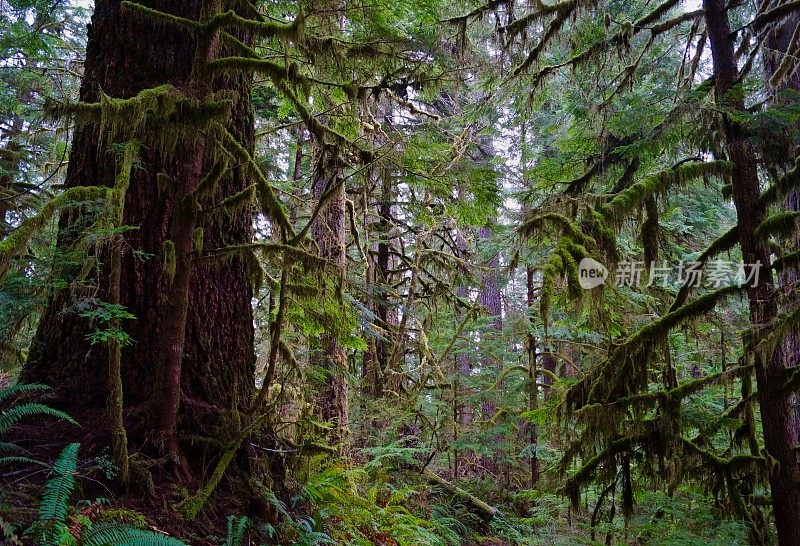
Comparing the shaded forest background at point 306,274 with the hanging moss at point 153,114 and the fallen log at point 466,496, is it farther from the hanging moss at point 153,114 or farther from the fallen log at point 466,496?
the fallen log at point 466,496

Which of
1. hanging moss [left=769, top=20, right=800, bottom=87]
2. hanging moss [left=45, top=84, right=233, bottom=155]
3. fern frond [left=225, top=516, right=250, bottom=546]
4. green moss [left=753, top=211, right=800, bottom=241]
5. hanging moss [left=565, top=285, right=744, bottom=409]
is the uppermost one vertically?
hanging moss [left=769, top=20, right=800, bottom=87]

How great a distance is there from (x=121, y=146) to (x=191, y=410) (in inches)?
69.2

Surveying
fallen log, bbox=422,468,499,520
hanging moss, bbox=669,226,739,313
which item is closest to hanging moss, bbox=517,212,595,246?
hanging moss, bbox=669,226,739,313

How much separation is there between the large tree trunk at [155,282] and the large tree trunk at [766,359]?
4.43 meters

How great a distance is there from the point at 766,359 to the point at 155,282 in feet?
16.4

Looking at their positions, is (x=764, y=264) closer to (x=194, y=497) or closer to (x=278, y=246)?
(x=278, y=246)

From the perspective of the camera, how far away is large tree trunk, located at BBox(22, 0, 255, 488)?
3.52 m

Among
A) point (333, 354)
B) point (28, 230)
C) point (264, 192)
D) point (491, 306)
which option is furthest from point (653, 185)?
point (491, 306)

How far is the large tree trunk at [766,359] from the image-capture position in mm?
4867

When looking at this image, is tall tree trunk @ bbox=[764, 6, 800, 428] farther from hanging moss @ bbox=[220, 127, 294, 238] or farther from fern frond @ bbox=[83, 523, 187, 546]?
fern frond @ bbox=[83, 523, 187, 546]

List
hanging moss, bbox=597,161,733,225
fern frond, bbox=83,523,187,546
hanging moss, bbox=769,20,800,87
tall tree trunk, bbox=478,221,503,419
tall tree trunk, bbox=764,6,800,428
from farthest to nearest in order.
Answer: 1. tall tree trunk, bbox=478,221,503,419
2. hanging moss, bbox=769,20,800,87
3. hanging moss, bbox=597,161,733,225
4. tall tree trunk, bbox=764,6,800,428
5. fern frond, bbox=83,523,187,546

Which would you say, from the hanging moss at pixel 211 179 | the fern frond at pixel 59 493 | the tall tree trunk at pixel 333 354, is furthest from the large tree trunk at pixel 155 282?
the tall tree trunk at pixel 333 354

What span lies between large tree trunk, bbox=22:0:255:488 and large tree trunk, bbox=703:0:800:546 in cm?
443

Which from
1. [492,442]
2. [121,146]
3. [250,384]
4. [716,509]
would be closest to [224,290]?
[250,384]
